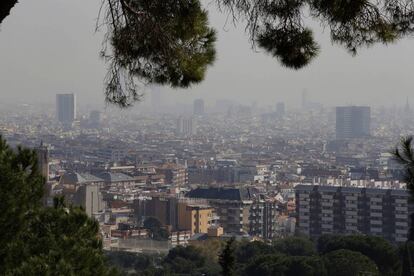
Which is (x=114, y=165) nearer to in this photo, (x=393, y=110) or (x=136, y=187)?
(x=136, y=187)

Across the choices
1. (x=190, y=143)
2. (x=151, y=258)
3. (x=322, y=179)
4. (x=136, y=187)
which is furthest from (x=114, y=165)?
(x=151, y=258)

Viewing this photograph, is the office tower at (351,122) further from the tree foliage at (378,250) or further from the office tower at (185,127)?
the tree foliage at (378,250)

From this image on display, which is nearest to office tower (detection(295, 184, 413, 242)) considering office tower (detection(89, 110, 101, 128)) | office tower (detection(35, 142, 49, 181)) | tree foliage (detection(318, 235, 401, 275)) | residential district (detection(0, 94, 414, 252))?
residential district (detection(0, 94, 414, 252))

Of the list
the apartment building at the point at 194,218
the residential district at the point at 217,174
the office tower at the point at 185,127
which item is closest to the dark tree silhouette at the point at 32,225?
the residential district at the point at 217,174

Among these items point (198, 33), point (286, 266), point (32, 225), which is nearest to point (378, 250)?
point (286, 266)

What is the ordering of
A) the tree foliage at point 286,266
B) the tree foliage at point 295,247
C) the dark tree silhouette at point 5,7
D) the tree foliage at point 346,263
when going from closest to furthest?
1. the dark tree silhouette at point 5,7
2. the tree foliage at point 346,263
3. the tree foliage at point 286,266
4. the tree foliage at point 295,247
